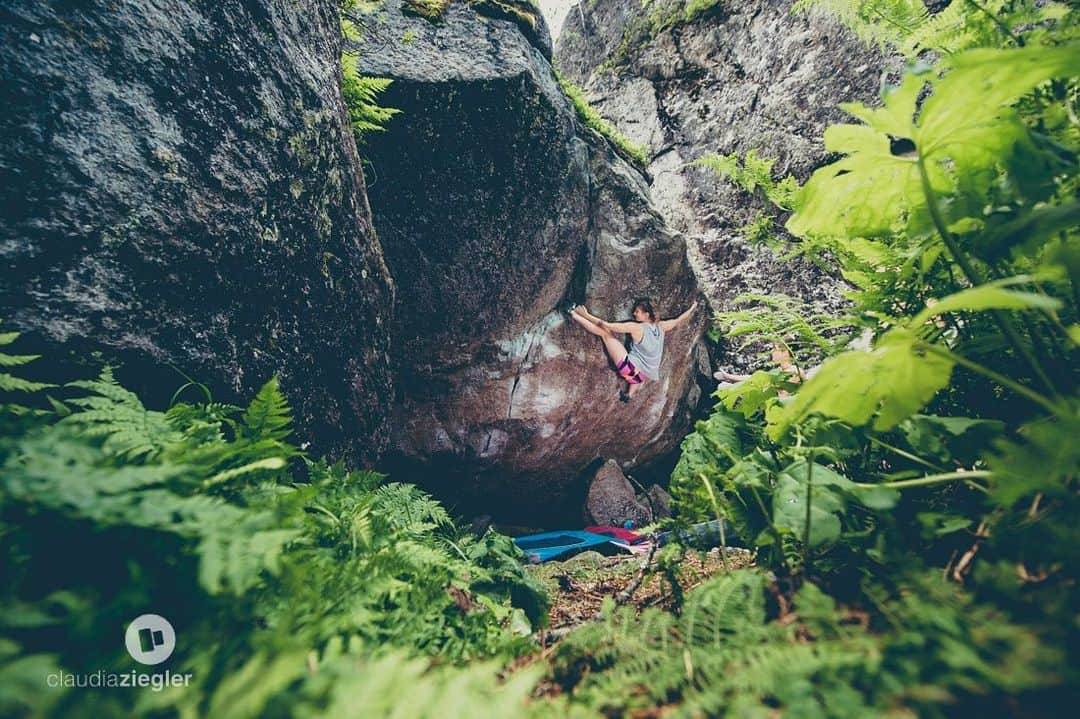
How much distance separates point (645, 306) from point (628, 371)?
4.13ft

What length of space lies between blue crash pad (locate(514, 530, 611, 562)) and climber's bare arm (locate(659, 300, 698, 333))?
13.1 ft

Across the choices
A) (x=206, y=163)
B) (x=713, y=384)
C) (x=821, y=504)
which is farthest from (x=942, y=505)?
(x=713, y=384)

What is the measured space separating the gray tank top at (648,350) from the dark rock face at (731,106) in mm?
1999

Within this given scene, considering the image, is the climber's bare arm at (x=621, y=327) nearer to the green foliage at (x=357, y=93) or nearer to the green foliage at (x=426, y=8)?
the green foliage at (x=357, y=93)

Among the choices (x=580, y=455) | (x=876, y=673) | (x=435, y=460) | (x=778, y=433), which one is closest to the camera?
(x=876, y=673)

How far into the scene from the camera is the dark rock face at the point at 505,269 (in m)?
5.13

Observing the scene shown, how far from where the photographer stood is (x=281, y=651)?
84cm

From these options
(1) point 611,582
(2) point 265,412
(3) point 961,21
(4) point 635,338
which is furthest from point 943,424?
(4) point 635,338

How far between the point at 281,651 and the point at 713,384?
9368 millimetres

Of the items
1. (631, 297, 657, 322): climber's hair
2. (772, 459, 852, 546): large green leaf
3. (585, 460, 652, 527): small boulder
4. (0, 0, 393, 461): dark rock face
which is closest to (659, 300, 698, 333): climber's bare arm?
(631, 297, 657, 322): climber's hair

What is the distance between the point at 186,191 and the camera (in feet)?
7.34

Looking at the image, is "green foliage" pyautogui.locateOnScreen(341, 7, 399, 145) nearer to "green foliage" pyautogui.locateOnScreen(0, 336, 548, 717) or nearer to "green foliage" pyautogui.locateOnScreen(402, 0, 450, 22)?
"green foliage" pyautogui.locateOnScreen(402, 0, 450, 22)

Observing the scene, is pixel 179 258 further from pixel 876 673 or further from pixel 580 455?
pixel 580 455

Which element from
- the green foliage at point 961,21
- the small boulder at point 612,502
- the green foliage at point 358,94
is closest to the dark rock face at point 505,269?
the small boulder at point 612,502
